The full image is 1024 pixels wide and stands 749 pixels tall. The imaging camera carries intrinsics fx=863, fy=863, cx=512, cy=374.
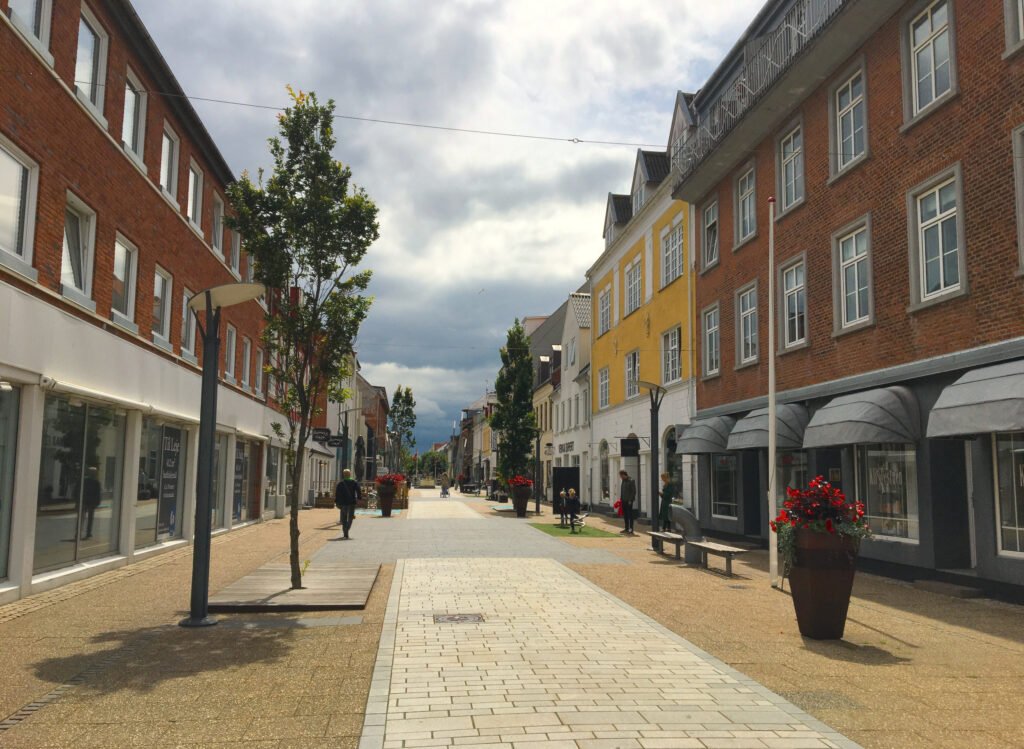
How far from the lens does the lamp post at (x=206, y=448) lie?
8945 millimetres

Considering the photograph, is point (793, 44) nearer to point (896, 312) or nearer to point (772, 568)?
point (896, 312)

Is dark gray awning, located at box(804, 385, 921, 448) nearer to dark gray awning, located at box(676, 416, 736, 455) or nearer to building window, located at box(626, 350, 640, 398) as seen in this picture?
dark gray awning, located at box(676, 416, 736, 455)

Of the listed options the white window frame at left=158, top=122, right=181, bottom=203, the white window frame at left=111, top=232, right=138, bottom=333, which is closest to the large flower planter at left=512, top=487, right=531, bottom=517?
the white window frame at left=158, top=122, right=181, bottom=203

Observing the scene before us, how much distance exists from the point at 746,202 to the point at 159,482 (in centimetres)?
1507

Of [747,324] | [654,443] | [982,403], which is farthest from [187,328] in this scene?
[982,403]

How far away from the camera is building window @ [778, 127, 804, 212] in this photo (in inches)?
724

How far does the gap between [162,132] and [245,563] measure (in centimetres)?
869

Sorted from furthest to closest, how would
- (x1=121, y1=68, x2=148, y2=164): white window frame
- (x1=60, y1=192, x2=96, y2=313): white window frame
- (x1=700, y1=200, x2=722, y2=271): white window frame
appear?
(x1=700, y1=200, x2=722, y2=271): white window frame → (x1=121, y1=68, x2=148, y2=164): white window frame → (x1=60, y1=192, x2=96, y2=313): white window frame

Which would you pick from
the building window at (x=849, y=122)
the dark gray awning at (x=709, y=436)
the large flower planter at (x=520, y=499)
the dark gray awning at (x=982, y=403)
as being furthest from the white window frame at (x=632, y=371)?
the dark gray awning at (x=982, y=403)

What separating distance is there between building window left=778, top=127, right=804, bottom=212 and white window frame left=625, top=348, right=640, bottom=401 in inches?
495

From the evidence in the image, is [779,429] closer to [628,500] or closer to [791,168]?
[791,168]

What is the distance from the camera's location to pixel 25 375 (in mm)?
10602

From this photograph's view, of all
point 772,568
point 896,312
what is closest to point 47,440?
point 772,568

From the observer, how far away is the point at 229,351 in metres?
24.0
